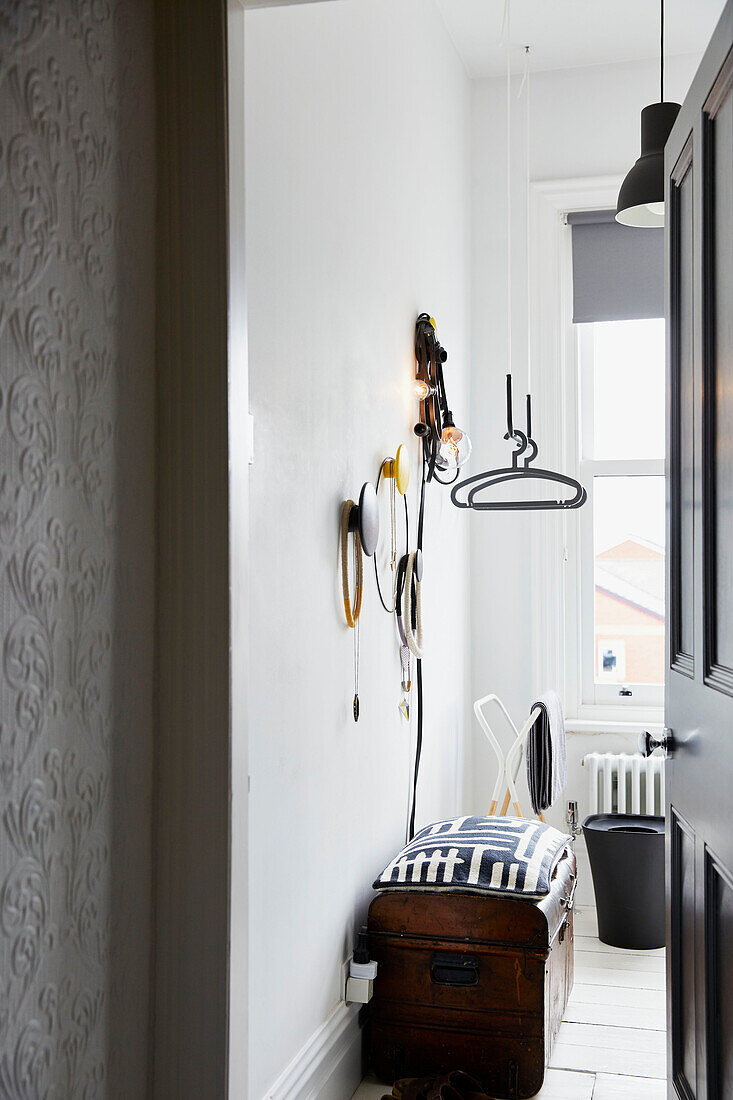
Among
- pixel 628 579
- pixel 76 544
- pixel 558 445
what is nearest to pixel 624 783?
pixel 628 579

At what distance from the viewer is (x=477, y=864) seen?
236 cm

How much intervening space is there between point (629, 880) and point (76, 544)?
8.55 feet

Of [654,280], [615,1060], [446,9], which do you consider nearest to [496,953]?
[615,1060]

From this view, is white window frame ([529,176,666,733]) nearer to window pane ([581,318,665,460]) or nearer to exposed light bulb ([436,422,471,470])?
window pane ([581,318,665,460])

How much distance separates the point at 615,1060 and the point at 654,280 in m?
2.64

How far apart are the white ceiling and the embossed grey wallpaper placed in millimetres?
2673

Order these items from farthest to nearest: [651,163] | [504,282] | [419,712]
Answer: [504,282] < [419,712] < [651,163]

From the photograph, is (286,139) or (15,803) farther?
(286,139)

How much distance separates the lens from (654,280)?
3.76m

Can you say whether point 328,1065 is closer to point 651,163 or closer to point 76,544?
point 76,544

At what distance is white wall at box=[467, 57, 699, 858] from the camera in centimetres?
384

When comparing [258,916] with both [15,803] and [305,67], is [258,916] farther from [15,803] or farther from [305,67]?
[305,67]

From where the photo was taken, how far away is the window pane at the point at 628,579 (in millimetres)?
3855

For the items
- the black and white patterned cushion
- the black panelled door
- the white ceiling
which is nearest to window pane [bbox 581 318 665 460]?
the white ceiling
